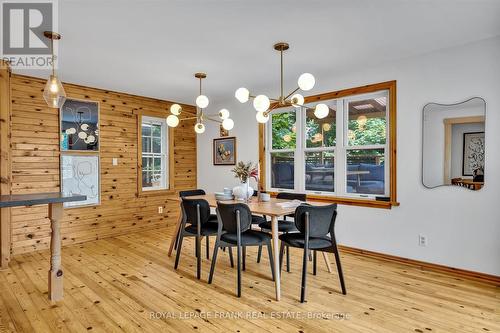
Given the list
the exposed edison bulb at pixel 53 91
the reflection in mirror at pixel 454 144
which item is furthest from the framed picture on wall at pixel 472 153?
the exposed edison bulb at pixel 53 91

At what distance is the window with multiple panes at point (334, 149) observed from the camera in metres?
3.88

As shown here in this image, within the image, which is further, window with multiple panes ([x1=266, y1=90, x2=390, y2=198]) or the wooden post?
window with multiple panes ([x1=266, y1=90, x2=390, y2=198])

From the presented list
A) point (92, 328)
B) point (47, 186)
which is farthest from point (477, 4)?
point (47, 186)

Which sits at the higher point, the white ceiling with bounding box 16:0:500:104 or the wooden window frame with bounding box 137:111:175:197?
the white ceiling with bounding box 16:0:500:104

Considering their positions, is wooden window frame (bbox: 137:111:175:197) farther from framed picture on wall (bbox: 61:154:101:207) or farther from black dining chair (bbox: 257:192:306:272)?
black dining chair (bbox: 257:192:306:272)

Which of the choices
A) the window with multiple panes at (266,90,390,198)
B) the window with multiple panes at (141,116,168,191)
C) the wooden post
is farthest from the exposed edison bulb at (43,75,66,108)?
the window with multiple panes at (141,116,168,191)

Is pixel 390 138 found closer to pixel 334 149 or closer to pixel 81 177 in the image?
pixel 334 149

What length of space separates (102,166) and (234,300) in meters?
3.34

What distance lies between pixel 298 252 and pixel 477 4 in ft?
10.6

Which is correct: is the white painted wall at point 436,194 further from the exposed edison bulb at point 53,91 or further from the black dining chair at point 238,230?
the exposed edison bulb at point 53,91

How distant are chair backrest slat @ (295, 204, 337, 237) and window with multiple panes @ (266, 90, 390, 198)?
4.28 ft

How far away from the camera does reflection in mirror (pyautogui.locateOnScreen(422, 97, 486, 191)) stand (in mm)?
3061

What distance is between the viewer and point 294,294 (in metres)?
2.74
